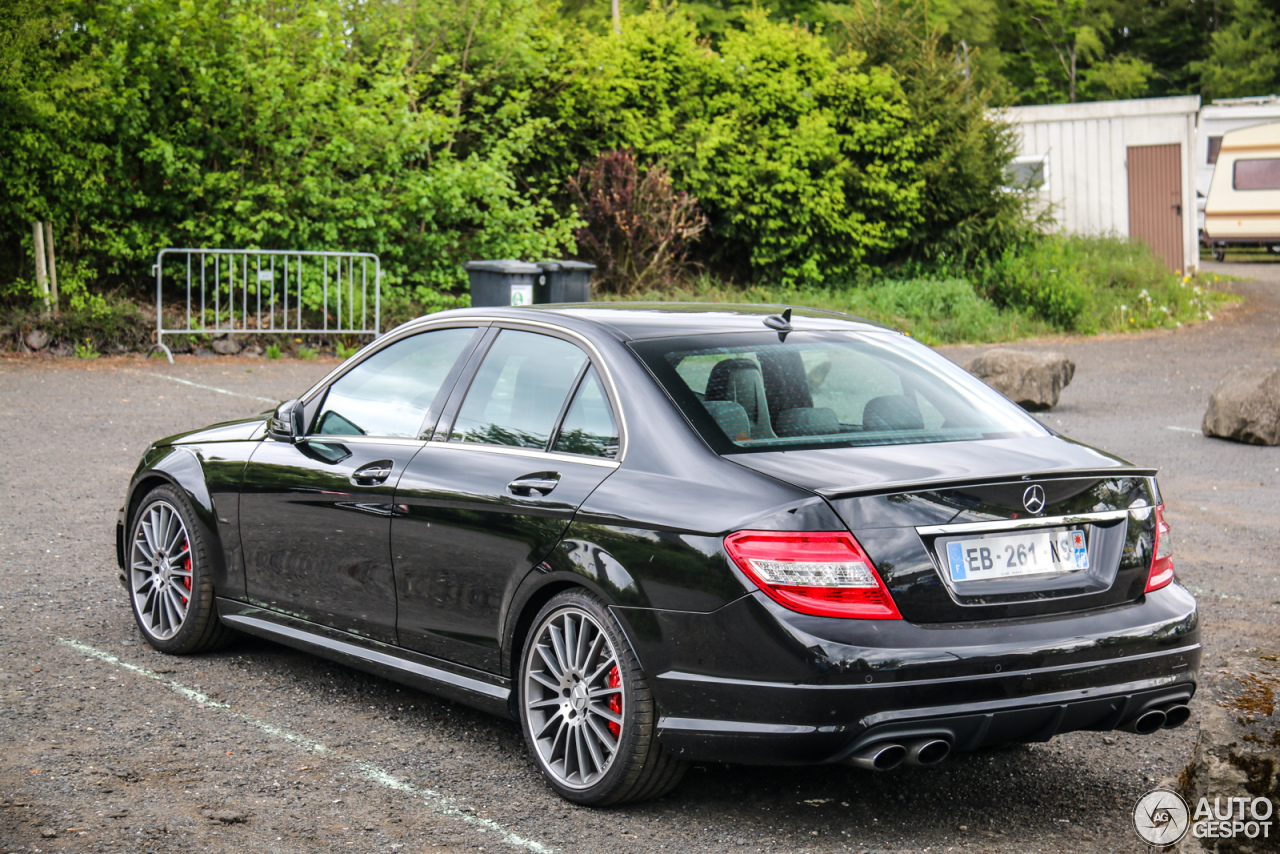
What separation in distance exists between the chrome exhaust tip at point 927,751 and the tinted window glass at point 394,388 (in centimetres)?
216

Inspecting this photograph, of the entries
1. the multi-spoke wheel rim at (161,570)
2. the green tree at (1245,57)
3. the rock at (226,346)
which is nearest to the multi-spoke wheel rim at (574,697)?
the multi-spoke wheel rim at (161,570)

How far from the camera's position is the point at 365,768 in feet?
14.7

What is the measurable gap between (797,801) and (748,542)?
3.38 feet

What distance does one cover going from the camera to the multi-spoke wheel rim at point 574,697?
406 cm

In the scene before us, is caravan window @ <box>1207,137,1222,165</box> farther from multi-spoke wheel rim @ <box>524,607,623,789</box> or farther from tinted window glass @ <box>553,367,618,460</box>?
multi-spoke wheel rim @ <box>524,607,623,789</box>

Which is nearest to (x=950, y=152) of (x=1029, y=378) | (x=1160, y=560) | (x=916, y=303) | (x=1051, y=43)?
(x=916, y=303)

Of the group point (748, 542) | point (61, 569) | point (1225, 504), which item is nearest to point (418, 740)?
point (748, 542)

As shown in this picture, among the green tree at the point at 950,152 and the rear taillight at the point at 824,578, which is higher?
the green tree at the point at 950,152

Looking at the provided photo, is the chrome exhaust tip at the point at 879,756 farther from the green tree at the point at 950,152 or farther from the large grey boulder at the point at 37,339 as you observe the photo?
the green tree at the point at 950,152

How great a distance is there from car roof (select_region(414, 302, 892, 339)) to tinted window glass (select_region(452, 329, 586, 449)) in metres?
0.12

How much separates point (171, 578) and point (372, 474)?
1.51m

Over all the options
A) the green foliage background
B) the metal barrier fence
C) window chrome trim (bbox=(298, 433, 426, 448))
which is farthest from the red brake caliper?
the metal barrier fence

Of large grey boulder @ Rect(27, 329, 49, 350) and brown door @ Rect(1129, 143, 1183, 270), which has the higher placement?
brown door @ Rect(1129, 143, 1183, 270)

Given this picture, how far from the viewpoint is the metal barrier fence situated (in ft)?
56.5
